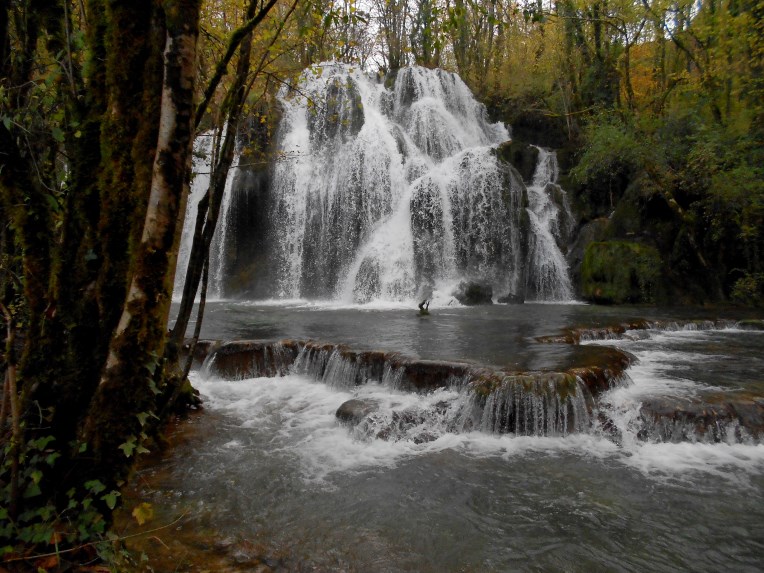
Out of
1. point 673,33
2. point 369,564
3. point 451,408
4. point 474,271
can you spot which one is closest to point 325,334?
point 451,408

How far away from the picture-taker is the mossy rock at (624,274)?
15.0 m

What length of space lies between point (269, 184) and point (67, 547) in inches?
750

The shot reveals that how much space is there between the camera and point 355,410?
6129 mm

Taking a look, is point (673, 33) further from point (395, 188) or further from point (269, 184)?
point (269, 184)

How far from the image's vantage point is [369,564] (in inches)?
133

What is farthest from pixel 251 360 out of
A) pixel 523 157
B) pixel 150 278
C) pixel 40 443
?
pixel 523 157

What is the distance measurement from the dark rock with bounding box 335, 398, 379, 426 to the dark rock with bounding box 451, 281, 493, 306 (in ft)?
31.9

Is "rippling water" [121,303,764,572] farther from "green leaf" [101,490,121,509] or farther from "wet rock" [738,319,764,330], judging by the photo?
"wet rock" [738,319,764,330]

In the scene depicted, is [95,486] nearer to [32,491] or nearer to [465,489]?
[32,491]

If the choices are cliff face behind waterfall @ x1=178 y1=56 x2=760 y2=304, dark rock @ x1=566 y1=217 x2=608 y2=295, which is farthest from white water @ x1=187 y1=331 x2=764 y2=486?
dark rock @ x1=566 y1=217 x2=608 y2=295

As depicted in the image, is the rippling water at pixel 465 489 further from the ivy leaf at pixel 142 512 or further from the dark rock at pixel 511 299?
the dark rock at pixel 511 299

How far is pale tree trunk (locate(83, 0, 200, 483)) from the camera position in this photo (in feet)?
7.50

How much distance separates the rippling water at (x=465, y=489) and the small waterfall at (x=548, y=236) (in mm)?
9991

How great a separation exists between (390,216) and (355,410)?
12.9 meters
